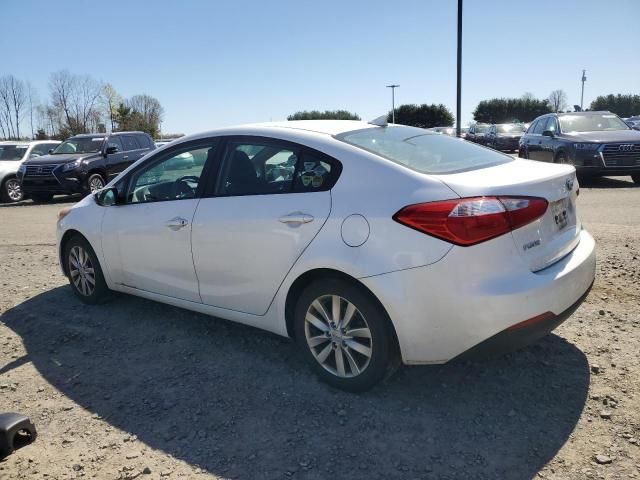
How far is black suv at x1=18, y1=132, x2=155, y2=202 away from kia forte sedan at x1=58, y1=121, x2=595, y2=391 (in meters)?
11.2

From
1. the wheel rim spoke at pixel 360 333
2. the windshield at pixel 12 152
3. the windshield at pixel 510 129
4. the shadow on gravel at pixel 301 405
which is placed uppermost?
the windshield at pixel 510 129

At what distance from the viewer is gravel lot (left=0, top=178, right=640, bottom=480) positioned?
2.57m

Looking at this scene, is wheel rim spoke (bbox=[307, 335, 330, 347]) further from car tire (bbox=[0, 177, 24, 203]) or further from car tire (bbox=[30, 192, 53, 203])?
car tire (bbox=[0, 177, 24, 203])

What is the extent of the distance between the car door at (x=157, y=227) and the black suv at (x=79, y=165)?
1059 cm

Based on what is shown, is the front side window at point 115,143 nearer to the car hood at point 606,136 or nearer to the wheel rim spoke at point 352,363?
the car hood at point 606,136

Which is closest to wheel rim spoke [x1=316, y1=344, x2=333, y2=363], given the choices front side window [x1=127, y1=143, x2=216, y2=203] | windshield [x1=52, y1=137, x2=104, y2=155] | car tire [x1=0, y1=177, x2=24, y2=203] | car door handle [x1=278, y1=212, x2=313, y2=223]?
car door handle [x1=278, y1=212, x2=313, y2=223]

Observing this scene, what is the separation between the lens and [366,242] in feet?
9.34

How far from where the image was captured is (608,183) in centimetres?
1256

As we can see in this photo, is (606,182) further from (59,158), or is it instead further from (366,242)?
(59,158)

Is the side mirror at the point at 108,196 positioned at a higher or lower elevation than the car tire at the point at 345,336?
higher

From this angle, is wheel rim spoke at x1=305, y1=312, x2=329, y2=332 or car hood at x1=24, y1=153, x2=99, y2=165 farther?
car hood at x1=24, y1=153, x2=99, y2=165

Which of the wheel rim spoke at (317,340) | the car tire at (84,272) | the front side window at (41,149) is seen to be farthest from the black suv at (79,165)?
the wheel rim spoke at (317,340)

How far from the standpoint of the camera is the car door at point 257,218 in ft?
10.3

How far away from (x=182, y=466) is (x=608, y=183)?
12.7 meters
